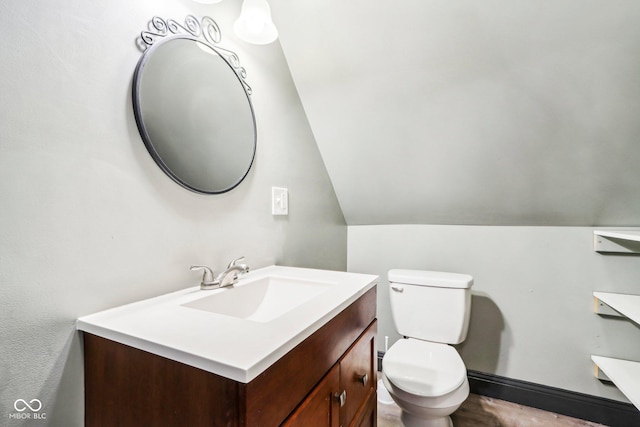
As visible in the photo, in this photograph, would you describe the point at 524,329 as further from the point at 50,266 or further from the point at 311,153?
the point at 50,266

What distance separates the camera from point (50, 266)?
24.6 inches

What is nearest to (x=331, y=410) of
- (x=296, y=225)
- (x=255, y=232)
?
(x=255, y=232)

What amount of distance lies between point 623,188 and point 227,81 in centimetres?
191

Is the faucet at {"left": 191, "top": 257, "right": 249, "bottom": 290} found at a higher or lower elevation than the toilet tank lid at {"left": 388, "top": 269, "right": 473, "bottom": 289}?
higher

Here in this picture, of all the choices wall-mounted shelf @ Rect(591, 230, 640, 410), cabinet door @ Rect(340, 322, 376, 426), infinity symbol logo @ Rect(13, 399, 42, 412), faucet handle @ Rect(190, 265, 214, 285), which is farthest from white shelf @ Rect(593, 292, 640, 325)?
infinity symbol logo @ Rect(13, 399, 42, 412)

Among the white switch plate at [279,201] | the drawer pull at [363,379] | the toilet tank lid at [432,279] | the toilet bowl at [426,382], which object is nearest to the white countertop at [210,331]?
the drawer pull at [363,379]

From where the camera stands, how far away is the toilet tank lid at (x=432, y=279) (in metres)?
1.56

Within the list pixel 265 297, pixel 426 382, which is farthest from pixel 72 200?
pixel 426 382

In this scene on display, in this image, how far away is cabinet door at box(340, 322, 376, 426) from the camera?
2.65ft

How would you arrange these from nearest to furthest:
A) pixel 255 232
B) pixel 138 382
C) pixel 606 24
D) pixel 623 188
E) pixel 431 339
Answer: pixel 138 382
pixel 606 24
pixel 255 232
pixel 623 188
pixel 431 339

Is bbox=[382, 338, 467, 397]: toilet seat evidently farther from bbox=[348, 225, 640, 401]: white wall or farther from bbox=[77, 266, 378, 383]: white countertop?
bbox=[77, 266, 378, 383]: white countertop

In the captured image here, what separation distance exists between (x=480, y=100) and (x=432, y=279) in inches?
37.1

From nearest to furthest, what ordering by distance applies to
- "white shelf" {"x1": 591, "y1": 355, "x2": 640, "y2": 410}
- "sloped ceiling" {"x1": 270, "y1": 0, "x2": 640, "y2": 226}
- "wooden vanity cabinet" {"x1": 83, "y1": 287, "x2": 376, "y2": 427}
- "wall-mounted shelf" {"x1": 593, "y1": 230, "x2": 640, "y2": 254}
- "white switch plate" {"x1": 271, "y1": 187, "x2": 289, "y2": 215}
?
1. "wooden vanity cabinet" {"x1": 83, "y1": 287, "x2": 376, "y2": 427}
2. "sloped ceiling" {"x1": 270, "y1": 0, "x2": 640, "y2": 226}
3. "white shelf" {"x1": 591, "y1": 355, "x2": 640, "y2": 410}
4. "white switch plate" {"x1": 271, "y1": 187, "x2": 289, "y2": 215}
5. "wall-mounted shelf" {"x1": 593, "y1": 230, "x2": 640, "y2": 254}

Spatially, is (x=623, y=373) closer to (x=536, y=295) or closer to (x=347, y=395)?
(x=536, y=295)
